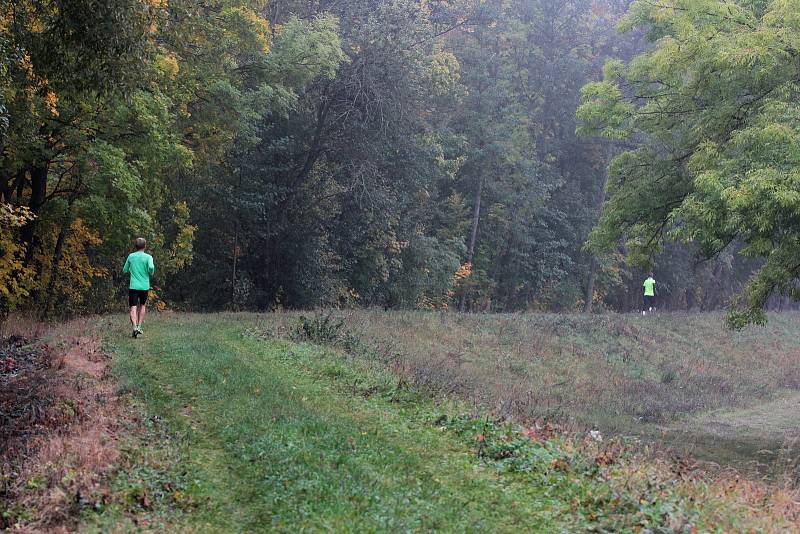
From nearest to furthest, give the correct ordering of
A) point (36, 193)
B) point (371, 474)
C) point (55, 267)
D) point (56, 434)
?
point (371, 474) < point (56, 434) < point (36, 193) < point (55, 267)

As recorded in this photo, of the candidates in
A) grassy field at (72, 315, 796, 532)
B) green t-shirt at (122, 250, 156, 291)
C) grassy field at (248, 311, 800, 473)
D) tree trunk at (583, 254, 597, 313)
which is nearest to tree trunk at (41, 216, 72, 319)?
grassy field at (248, 311, 800, 473)

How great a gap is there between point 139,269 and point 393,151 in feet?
62.3

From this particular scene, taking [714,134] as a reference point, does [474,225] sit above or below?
below

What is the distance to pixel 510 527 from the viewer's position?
599 centimetres

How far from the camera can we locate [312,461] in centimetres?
717

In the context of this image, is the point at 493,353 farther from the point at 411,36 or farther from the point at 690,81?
the point at 411,36

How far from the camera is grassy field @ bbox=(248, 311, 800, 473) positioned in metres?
14.8

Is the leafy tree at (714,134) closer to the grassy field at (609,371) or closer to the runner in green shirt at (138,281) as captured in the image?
the grassy field at (609,371)

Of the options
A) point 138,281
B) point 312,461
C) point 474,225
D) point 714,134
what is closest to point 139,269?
point 138,281

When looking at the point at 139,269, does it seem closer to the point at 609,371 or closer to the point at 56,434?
the point at 56,434

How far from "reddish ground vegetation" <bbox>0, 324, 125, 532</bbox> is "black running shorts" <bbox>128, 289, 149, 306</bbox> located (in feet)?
4.95

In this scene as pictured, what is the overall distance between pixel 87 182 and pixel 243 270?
11.9 metres

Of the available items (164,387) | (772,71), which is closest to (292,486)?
(164,387)

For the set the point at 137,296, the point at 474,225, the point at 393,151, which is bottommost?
the point at 137,296
